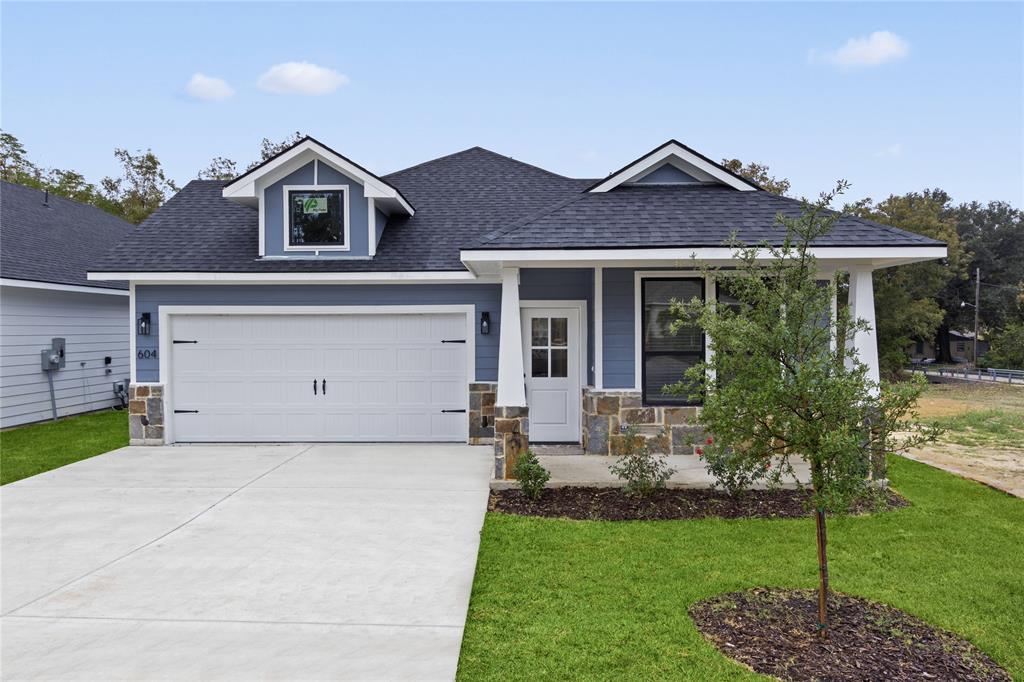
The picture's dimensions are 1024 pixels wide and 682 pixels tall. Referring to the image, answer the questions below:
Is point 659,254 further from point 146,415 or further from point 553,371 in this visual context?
point 146,415

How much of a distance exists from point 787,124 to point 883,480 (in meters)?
12.8

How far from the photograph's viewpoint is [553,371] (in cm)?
973

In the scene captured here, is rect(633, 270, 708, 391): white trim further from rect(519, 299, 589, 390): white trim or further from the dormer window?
the dormer window

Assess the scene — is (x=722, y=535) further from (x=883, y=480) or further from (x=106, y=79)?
(x=106, y=79)

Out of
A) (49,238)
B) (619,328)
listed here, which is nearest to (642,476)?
(619,328)

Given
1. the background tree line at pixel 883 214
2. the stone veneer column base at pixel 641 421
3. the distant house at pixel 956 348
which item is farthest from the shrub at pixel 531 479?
the distant house at pixel 956 348

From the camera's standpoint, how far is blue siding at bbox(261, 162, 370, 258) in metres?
10.2

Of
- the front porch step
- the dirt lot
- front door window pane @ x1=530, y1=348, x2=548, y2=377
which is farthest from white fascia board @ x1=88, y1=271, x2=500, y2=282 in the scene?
the dirt lot

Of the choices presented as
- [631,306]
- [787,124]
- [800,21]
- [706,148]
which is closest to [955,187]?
[706,148]

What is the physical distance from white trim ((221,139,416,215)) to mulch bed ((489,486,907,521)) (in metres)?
5.38

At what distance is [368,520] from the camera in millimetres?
6176

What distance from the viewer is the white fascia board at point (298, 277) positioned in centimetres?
973

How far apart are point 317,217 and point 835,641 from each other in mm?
9033

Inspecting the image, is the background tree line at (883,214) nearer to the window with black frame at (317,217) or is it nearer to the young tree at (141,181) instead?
the young tree at (141,181)
